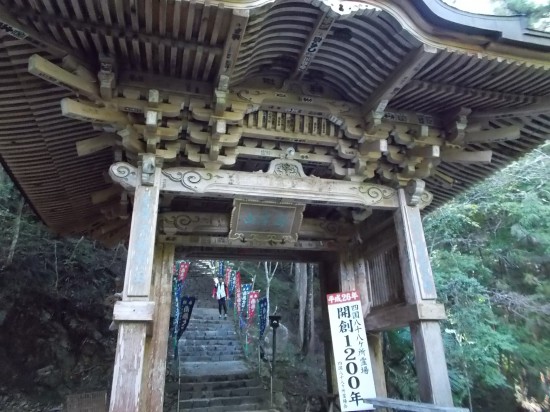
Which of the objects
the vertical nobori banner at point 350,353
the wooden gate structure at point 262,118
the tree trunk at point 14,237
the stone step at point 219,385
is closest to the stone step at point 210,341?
the stone step at point 219,385

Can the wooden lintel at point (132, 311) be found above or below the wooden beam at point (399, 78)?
below

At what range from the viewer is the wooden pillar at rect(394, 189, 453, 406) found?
12.3 ft

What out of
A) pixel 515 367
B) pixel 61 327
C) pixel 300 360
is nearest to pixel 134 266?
pixel 61 327

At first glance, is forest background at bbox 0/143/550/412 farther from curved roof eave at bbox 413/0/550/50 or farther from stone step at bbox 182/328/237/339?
curved roof eave at bbox 413/0/550/50

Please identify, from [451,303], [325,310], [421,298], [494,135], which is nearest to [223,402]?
[325,310]

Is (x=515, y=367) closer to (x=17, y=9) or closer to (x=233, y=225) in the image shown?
(x=233, y=225)

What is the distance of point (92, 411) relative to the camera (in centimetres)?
599

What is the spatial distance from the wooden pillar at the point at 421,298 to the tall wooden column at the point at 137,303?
2583 mm

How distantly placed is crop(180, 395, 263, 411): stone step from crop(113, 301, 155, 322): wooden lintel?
5845 millimetres

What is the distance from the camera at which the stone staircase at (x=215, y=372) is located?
8414mm

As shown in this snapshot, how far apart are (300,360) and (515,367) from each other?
5665mm

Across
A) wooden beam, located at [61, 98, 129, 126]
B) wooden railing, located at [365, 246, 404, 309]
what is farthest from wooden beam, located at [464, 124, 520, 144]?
wooden beam, located at [61, 98, 129, 126]

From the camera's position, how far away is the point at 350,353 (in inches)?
183

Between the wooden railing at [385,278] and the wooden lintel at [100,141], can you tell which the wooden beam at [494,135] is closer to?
the wooden railing at [385,278]
